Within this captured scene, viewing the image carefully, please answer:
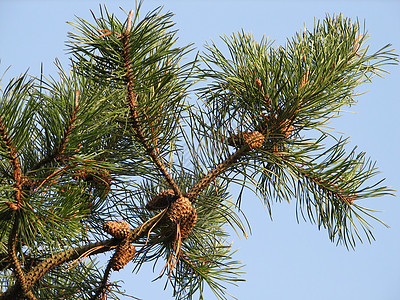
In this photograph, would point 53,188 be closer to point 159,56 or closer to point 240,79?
point 159,56

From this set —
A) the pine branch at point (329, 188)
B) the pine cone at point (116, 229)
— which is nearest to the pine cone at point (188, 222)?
the pine cone at point (116, 229)

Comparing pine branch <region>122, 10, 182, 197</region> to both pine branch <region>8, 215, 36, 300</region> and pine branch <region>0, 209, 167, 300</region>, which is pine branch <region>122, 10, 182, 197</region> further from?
pine branch <region>8, 215, 36, 300</region>

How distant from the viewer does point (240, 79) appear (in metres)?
1.38

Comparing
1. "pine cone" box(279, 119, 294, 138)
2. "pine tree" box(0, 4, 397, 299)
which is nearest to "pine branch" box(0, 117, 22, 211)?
"pine tree" box(0, 4, 397, 299)

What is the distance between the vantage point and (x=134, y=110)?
123 centimetres

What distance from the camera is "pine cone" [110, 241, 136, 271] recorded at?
1251 millimetres

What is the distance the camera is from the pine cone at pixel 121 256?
1.25 m

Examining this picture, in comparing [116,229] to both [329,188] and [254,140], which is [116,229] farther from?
[329,188]

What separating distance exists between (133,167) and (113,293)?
0.34 meters

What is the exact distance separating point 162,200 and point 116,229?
0.13 meters

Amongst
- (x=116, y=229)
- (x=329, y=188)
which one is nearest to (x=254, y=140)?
(x=329, y=188)

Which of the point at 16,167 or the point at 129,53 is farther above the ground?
the point at 129,53

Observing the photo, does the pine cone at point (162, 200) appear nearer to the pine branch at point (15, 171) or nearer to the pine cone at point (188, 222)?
the pine cone at point (188, 222)

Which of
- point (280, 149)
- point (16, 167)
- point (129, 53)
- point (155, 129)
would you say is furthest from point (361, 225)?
point (16, 167)
